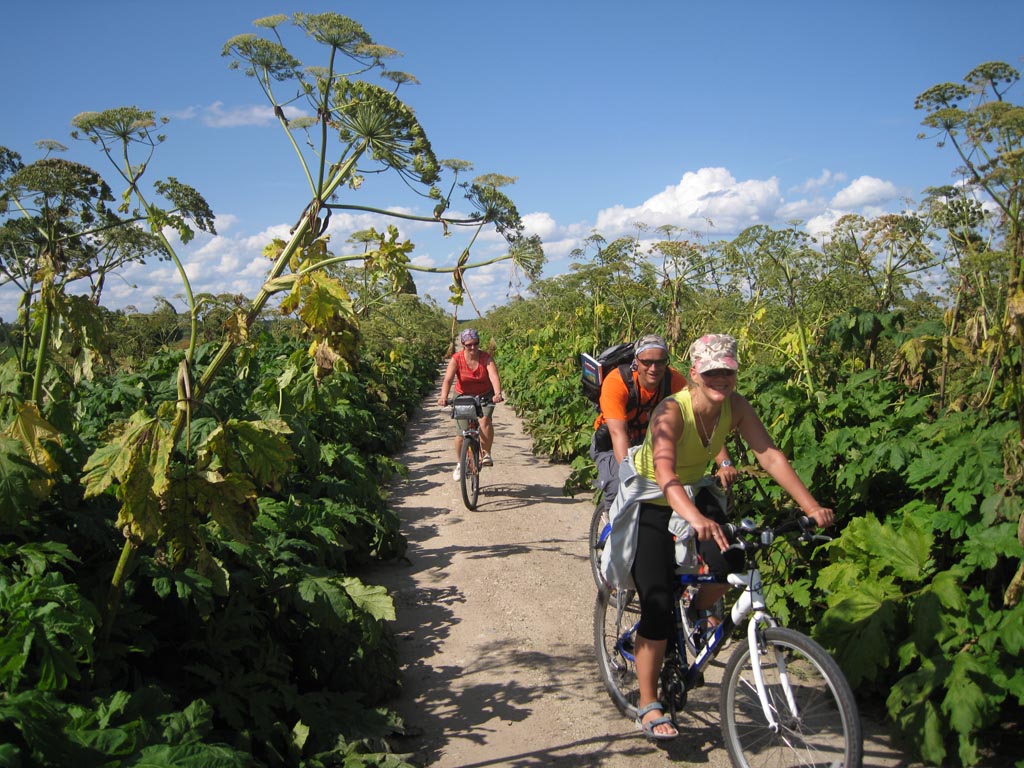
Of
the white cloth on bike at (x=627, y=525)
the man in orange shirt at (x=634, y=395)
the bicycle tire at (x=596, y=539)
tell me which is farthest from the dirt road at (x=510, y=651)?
the man in orange shirt at (x=634, y=395)

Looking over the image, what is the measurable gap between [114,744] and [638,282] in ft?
34.7

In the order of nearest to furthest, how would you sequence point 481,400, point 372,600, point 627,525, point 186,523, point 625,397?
point 186,523 → point 627,525 → point 372,600 → point 625,397 → point 481,400

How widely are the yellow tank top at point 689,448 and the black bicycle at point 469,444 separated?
5401 millimetres

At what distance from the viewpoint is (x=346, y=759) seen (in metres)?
3.68

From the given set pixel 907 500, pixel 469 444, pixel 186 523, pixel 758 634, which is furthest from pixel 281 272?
pixel 469 444

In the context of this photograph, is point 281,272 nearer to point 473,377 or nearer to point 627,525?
point 627,525

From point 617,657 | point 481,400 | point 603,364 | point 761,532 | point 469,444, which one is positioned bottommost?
point 617,657

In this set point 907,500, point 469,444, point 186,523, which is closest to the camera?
point 186,523

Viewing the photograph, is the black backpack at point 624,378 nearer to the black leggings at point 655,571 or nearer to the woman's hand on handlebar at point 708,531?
the black leggings at point 655,571

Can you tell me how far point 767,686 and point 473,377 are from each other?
6.77 m

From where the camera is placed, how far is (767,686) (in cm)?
353

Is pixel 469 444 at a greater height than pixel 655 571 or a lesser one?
greater

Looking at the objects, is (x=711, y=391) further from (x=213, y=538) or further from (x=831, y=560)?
(x=213, y=538)

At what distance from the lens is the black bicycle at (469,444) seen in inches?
369
